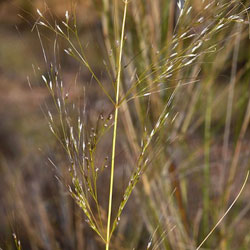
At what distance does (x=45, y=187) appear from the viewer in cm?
117

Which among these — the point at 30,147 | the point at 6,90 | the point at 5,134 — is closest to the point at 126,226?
the point at 30,147

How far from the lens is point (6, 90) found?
59.0 inches

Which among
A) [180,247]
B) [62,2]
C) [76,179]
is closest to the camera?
[76,179]

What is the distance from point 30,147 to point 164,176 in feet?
2.28

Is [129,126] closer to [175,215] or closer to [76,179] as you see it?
[175,215]

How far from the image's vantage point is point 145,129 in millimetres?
344

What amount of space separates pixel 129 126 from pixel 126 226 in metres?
0.43

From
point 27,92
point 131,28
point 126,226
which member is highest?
point 131,28

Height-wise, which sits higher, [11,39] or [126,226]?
[11,39]

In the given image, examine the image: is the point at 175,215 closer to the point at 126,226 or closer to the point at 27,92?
the point at 126,226

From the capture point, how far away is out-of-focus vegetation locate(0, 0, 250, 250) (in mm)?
360

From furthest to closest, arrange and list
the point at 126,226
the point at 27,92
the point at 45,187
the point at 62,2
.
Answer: the point at 27,92, the point at 62,2, the point at 45,187, the point at 126,226

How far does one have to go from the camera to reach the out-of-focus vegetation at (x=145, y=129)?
0.36 meters

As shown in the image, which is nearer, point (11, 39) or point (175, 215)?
point (175, 215)
